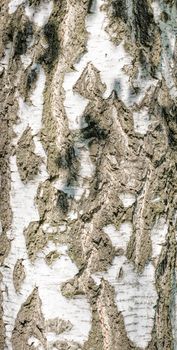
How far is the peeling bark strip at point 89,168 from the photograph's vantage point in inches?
79.0

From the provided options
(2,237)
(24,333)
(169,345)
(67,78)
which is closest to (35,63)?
(67,78)

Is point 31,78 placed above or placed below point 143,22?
below

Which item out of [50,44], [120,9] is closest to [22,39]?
[50,44]

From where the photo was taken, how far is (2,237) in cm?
215

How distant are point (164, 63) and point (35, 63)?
1.46ft

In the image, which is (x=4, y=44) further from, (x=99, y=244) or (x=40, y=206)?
(x=99, y=244)

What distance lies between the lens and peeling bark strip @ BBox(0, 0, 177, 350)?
201cm

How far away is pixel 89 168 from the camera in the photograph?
2010mm

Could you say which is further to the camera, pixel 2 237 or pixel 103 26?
pixel 2 237

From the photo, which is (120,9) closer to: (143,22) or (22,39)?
(143,22)

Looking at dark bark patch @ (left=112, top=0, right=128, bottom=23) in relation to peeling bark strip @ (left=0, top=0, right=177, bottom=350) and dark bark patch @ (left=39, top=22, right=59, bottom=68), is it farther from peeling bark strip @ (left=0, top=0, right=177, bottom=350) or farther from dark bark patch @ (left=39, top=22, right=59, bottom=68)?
dark bark patch @ (left=39, top=22, right=59, bottom=68)

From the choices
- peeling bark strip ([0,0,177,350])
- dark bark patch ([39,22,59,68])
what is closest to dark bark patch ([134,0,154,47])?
peeling bark strip ([0,0,177,350])

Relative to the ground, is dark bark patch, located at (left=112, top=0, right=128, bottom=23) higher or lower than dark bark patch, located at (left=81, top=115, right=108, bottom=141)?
higher

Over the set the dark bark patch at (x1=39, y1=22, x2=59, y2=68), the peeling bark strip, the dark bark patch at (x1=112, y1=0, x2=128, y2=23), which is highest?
the dark bark patch at (x1=112, y1=0, x2=128, y2=23)
